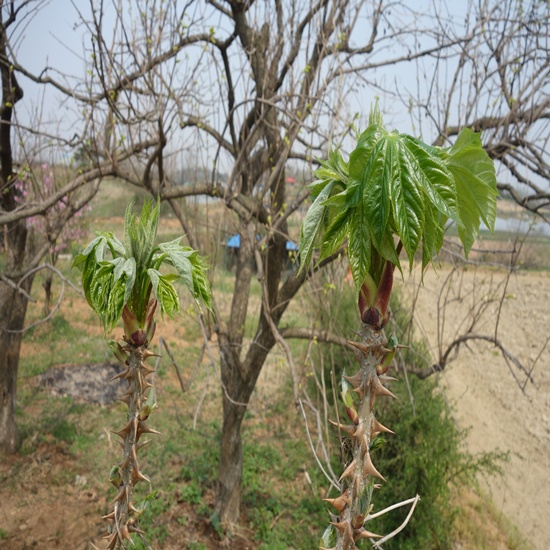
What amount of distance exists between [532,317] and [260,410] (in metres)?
6.56

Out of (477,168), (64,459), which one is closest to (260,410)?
(64,459)

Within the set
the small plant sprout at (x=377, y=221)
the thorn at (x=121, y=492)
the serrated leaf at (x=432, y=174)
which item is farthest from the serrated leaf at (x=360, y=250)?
the thorn at (x=121, y=492)

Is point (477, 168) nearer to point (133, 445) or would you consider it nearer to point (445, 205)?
point (445, 205)

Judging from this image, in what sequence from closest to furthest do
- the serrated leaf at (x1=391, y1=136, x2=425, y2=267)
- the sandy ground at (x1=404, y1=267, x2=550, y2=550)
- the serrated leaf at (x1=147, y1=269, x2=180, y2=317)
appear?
the serrated leaf at (x1=391, y1=136, x2=425, y2=267), the serrated leaf at (x1=147, y1=269, x2=180, y2=317), the sandy ground at (x1=404, y1=267, x2=550, y2=550)

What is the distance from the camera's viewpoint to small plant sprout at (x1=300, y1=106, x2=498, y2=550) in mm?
777

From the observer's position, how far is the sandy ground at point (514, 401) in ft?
19.9

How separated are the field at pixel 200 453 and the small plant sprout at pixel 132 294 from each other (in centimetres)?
140

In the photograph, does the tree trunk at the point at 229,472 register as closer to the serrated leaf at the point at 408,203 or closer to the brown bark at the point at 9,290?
the brown bark at the point at 9,290

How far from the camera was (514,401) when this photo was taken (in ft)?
27.9

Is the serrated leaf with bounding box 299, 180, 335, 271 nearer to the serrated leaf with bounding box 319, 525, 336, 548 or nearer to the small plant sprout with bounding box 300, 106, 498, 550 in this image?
the small plant sprout with bounding box 300, 106, 498, 550

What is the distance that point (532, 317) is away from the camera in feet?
33.1

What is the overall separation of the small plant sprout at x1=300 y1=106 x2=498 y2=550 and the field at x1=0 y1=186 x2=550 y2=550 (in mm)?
1580

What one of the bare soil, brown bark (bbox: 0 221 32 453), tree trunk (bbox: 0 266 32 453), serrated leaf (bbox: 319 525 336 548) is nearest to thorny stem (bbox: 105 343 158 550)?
serrated leaf (bbox: 319 525 336 548)

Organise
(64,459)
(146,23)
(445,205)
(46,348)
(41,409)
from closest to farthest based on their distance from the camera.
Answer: (445,205) < (146,23) < (64,459) < (41,409) < (46,348)
